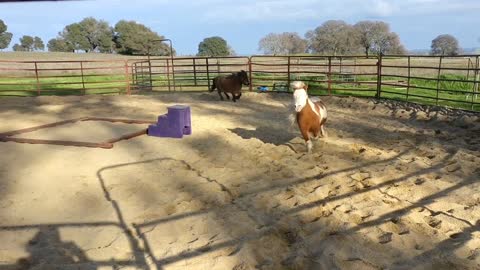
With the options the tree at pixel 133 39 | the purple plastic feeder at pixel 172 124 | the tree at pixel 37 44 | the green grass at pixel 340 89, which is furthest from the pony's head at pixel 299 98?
the tree at pixel 37 44

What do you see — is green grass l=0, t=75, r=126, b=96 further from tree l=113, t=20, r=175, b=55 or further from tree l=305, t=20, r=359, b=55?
tree l=305, t=20, r=359, b=55

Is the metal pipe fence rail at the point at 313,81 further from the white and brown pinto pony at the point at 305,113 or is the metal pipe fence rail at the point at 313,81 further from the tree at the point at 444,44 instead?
the tree at the point at 444,44

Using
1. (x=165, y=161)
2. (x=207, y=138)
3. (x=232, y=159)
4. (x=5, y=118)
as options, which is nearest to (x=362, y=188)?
(x=232, y=159)

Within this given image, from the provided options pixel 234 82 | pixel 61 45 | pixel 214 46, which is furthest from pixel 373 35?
pixel 61 45

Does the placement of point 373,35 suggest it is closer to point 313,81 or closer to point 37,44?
point 313,81

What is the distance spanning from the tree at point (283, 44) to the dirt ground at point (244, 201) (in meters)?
50.2

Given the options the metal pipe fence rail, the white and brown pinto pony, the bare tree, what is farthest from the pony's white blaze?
the bare tree

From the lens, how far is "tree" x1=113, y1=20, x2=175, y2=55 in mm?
56000

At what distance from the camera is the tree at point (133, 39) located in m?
56.0

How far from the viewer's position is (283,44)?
190 ft

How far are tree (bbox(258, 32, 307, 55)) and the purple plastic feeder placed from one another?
4980 cm

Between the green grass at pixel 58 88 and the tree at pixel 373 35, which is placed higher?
the tree at pixel 373 35

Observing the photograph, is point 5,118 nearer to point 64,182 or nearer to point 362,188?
point 64,182

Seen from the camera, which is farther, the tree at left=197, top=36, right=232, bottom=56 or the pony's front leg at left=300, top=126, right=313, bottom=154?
the tree at left=197, top=36, right=232, bottom=56
